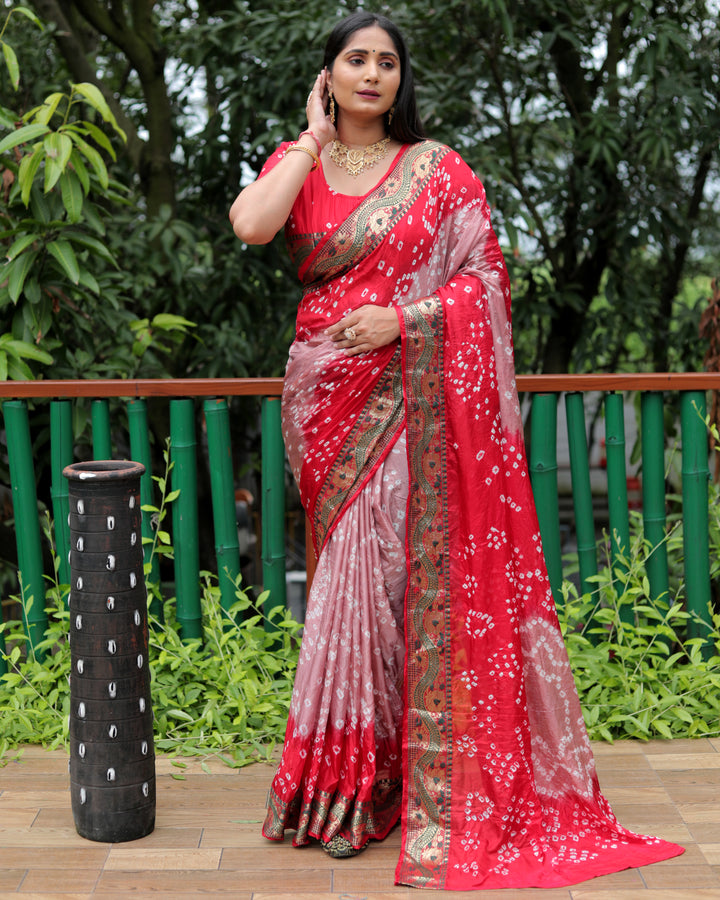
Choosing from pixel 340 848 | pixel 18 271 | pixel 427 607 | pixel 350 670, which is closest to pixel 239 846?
pixel 340 848

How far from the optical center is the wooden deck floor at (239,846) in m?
1.98

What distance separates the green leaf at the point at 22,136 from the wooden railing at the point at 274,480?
2.20 feet

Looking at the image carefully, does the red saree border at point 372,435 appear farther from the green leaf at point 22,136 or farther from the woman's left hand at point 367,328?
the green leaf at point 22,136

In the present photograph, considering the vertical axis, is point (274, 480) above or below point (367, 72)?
below

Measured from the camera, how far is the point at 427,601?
6.82 ft

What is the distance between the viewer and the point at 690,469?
9.30 feet

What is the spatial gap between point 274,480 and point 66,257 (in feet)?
2.85

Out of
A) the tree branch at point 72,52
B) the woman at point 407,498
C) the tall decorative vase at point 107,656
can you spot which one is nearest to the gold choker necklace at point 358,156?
the woman at point 407,498

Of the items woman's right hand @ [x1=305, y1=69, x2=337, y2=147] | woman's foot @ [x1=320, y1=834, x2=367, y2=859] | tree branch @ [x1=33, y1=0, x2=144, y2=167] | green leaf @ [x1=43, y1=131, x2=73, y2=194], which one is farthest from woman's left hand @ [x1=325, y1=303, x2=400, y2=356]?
tree branch @ [x1=33, y1=0, x2=144, y2=167]

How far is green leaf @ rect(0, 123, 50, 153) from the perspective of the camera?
2726mm

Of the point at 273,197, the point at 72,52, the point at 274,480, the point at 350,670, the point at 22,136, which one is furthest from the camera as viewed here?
the point at 72,52

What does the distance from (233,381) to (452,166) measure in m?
0.93

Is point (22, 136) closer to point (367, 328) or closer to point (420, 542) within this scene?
point (367, 328)

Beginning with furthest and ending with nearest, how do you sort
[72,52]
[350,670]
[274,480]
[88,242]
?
[72,52] → [88,242] → [274,480] → [350,670]
